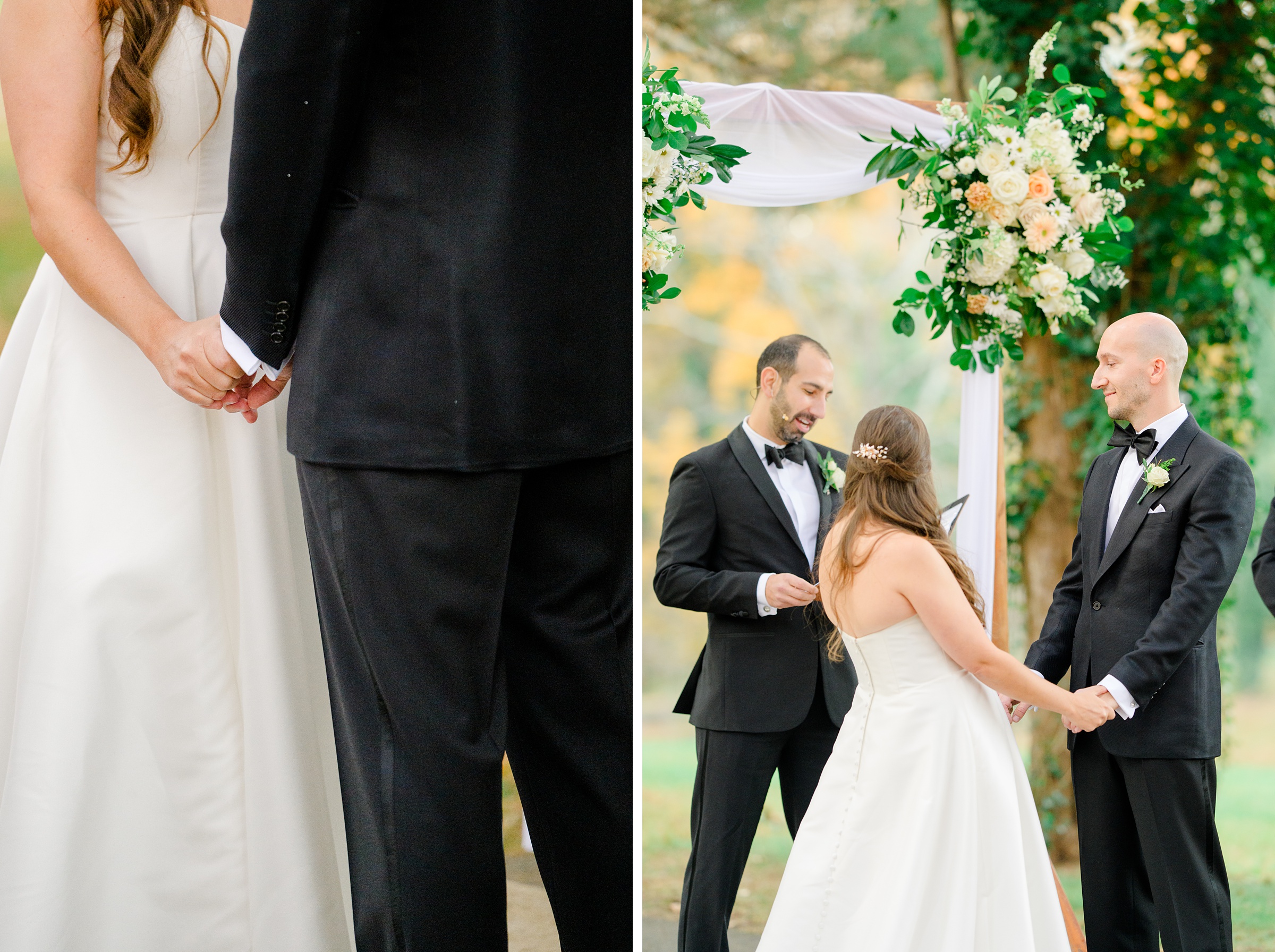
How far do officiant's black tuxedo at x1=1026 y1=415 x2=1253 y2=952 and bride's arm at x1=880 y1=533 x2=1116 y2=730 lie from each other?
302mm

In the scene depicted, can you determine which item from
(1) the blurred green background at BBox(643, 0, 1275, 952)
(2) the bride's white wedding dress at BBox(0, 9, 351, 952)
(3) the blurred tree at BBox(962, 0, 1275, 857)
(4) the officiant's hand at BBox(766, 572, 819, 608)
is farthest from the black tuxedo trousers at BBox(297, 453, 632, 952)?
(3) the blurred tree at BBox(962, 0, 1275, 857)

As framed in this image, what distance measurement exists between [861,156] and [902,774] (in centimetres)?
Answer: 184

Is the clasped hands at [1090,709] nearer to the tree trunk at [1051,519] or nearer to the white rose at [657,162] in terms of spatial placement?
the white rose at [657,162]

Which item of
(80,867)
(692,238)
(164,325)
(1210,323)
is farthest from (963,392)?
(692,238)

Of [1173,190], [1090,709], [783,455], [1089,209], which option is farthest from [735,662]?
[1173,190]

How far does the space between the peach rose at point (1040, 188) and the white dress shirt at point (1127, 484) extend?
742mm

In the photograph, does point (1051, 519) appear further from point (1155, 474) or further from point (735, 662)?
point (735, 662)

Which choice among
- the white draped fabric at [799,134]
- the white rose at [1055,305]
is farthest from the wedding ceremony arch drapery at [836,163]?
the white rose at [1055,305]

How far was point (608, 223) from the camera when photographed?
5.40 ft

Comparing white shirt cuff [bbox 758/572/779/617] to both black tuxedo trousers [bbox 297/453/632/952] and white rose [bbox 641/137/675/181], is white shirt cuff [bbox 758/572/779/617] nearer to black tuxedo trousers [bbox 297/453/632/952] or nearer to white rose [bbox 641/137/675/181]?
white rose [bbox 641/137/675/181]

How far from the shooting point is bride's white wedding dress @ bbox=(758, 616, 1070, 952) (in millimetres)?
2510

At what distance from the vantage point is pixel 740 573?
293cm

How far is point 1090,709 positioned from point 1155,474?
66 cm

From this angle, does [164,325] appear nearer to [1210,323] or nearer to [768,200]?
[768,200]
